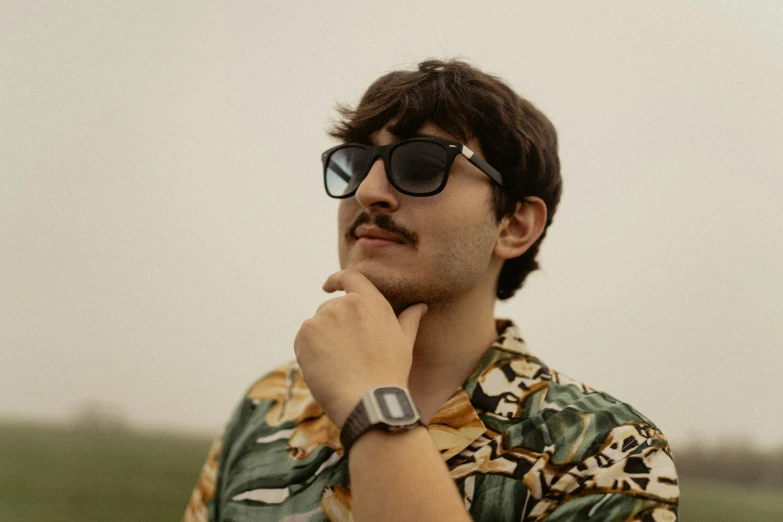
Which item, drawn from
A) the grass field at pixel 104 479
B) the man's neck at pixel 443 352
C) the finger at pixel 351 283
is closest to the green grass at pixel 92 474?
the grass field at pixel 104 479

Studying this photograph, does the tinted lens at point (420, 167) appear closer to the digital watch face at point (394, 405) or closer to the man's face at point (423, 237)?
the man's face at point (423, 237)

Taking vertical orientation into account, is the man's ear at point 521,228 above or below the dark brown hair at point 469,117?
below

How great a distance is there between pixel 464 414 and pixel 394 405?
385 mm

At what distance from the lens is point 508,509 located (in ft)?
3.88

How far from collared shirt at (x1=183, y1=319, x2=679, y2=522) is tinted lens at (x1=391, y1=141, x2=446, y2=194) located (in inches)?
17.0

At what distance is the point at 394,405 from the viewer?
101cm

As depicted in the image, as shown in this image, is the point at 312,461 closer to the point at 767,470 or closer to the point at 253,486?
the point at 253,486

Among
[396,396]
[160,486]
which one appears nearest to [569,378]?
[396,396]

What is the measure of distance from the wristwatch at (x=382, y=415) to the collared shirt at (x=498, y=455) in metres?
0.32

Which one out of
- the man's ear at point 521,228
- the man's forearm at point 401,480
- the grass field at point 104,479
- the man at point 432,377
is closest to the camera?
the man's forearm at point 401,480

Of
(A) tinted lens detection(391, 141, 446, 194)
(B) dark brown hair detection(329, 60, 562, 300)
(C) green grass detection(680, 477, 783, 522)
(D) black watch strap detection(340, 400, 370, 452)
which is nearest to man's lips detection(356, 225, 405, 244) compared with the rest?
(A) tinted lens detection(391, 141, 446, 194)

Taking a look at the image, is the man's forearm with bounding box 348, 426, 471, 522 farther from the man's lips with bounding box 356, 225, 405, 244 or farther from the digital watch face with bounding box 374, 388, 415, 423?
the man's lips with bounding box 356, 225, 405, 244

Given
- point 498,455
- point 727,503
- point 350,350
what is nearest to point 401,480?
point 350,350

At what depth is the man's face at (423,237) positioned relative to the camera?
1371mm
